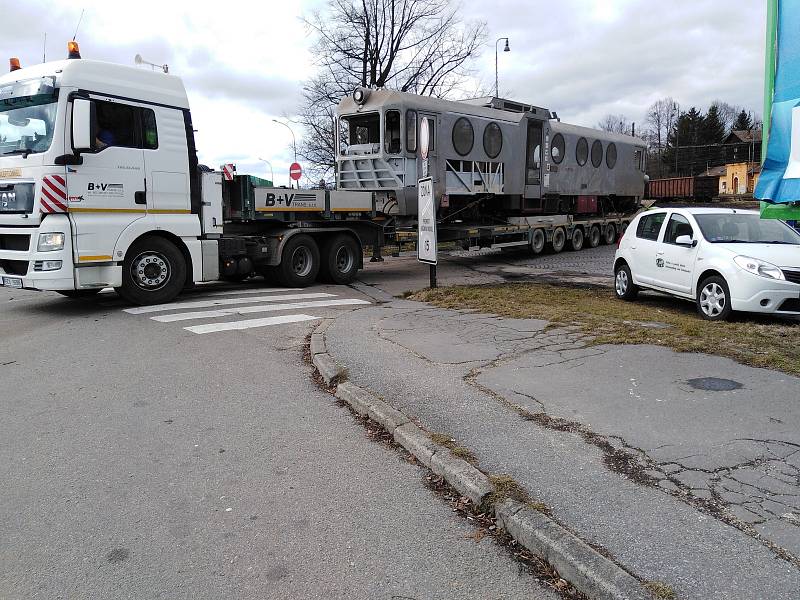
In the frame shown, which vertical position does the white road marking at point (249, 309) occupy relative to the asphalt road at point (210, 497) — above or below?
above

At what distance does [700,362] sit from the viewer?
245 inches

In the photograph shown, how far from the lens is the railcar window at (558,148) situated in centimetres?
2062

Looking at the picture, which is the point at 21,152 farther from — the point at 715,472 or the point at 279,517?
the point at 715,472

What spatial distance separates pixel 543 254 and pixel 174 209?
14101mm

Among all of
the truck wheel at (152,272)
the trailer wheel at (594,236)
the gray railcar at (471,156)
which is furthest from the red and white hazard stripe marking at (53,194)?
the trailer wheel at (594,236)

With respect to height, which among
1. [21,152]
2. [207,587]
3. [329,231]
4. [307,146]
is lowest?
[207,587]

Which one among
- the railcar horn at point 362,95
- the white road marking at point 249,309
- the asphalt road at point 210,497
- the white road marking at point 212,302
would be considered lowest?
the asphalt road at point 210,497

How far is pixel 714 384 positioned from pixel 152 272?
8480 millimetres

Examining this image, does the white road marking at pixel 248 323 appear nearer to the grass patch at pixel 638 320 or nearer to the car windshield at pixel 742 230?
the grass patch at pixel 638 320

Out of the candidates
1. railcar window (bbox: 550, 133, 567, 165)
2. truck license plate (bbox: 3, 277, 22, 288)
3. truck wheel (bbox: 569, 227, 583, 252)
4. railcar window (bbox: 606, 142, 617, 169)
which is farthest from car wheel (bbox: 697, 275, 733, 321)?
railcar window (bbox: 606, 142, 617, 169)

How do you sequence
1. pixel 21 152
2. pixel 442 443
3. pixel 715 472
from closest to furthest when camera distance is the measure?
pixel 715 472, pixel 442 443, pixel 21 152

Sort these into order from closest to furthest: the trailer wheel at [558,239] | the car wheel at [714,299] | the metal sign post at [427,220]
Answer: the car wheel at [714,299] → the metal sign post at [427,220] → the trailer wheel at [558,239]

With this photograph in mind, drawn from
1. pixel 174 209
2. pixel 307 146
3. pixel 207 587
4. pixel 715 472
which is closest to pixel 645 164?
pixel 307 146

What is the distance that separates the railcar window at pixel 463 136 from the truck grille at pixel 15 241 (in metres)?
10.4
